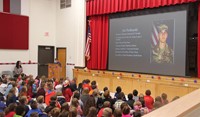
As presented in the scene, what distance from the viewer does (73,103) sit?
439cm

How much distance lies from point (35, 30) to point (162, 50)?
6.43m

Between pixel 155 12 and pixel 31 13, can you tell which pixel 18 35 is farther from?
pixel 155 12

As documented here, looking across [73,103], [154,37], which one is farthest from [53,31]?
[73,103]

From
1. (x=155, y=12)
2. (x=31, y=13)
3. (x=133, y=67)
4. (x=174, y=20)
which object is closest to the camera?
(x=174, y=20)

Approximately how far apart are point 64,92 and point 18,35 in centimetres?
557

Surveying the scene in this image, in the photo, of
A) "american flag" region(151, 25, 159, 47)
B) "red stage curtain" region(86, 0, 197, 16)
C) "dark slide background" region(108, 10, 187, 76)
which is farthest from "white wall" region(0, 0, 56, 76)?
"american flag" region(151, 25, 159, 47)

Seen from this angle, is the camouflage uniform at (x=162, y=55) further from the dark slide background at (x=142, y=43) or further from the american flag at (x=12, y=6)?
the american flag at (x=12, y=6)

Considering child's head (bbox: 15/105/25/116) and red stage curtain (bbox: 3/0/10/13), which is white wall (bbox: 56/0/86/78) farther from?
child's head (bbox: 15/105/25/116)

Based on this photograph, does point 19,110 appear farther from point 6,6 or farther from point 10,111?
point 6,6

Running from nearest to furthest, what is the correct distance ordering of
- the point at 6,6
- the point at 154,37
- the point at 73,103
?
1. the point at 73,103
2. the point at 154,37
3. the point at 6,6

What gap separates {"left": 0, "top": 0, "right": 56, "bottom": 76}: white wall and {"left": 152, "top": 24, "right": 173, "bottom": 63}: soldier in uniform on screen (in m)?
6.01

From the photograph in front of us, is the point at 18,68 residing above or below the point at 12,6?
below

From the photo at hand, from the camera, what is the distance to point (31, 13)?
1143cm

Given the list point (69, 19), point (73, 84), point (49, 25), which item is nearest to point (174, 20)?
point (73, 84)
